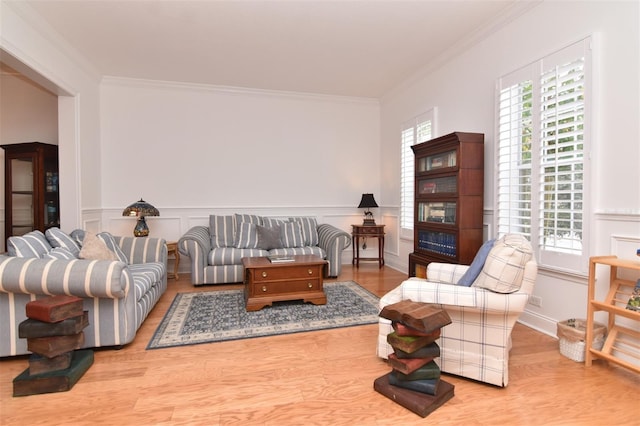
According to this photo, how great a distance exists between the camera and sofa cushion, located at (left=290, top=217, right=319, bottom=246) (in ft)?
17.3

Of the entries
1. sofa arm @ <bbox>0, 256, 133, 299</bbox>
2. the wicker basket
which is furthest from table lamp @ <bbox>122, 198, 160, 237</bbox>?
the wicker basket

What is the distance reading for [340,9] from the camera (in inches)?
130

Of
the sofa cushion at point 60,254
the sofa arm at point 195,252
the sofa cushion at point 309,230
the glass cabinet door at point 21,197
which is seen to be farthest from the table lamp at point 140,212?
the sofa cushion at point 309,230

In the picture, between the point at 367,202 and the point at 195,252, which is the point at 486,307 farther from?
the point at 367,202

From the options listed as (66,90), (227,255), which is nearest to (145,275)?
(227,255)

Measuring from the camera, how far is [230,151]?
18.5ft

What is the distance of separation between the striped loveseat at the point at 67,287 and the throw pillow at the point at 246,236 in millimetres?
1982

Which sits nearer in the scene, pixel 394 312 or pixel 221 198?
pixel 394 312

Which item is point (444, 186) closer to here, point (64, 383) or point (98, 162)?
point (64, 383)

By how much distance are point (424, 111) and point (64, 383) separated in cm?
475

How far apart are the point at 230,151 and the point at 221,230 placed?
142 cm

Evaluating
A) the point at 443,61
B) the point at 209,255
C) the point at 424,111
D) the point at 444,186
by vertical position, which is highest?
the point at 443,61

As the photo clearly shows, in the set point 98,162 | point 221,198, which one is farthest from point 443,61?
point 98,162

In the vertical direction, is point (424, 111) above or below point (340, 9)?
below
